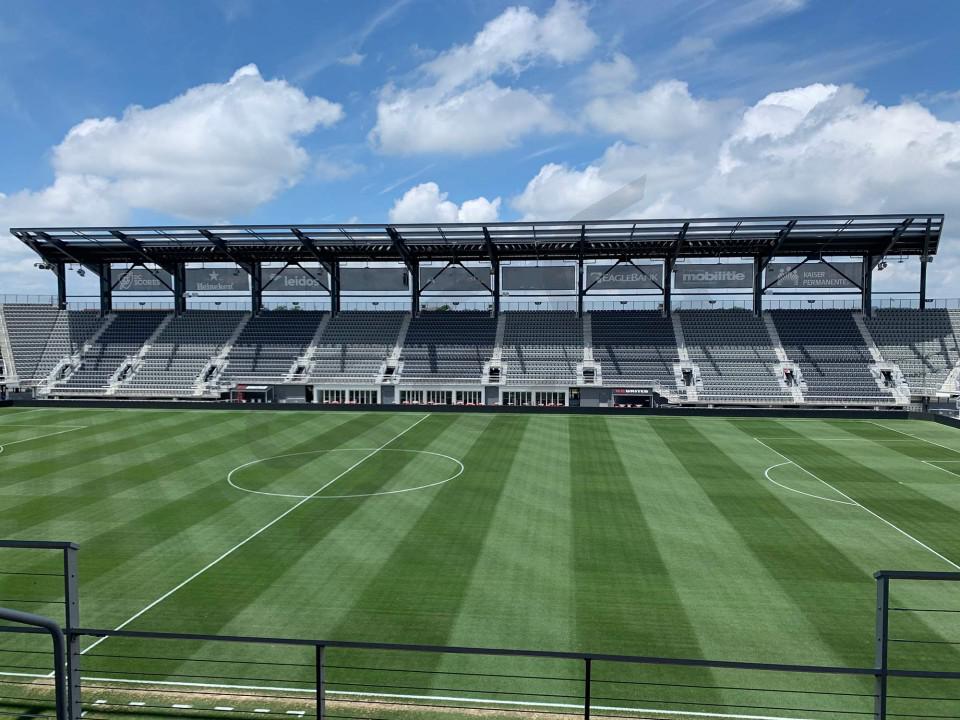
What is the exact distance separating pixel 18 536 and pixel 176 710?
34.6 feet

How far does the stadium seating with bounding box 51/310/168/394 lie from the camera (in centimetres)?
5000

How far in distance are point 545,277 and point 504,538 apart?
38.3m

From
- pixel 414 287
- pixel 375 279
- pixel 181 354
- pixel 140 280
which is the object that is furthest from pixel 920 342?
pixel 140 280

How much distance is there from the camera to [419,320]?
5575 cm

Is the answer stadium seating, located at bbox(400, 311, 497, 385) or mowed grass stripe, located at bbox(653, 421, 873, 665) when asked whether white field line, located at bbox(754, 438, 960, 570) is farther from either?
stadium seating, located at bbox(400, 311, 497, 385)

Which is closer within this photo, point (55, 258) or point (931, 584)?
point (931, 584)

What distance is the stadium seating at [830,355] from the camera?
145ft

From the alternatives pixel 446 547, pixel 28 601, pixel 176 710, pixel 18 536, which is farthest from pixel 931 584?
pixel 18 536

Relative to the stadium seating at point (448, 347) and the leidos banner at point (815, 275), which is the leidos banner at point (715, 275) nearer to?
the leidos banner at point (815, 275)

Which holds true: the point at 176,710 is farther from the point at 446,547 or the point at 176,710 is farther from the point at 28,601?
the point at 446,547

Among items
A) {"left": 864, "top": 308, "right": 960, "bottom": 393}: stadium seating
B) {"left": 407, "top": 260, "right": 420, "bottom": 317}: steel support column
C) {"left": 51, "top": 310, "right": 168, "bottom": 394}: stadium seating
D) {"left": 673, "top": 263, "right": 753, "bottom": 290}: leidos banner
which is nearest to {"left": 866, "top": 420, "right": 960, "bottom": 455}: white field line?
{"left": 864, "top": 308, "right": 960, "bottom": 393}: stadium seating

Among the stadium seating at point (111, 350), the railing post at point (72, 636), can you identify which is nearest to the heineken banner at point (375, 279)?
the stadium seating at point (111, 350)

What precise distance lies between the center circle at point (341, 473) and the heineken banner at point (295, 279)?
2896 cm

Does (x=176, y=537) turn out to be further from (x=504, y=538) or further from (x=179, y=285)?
(x=179, y=285)
